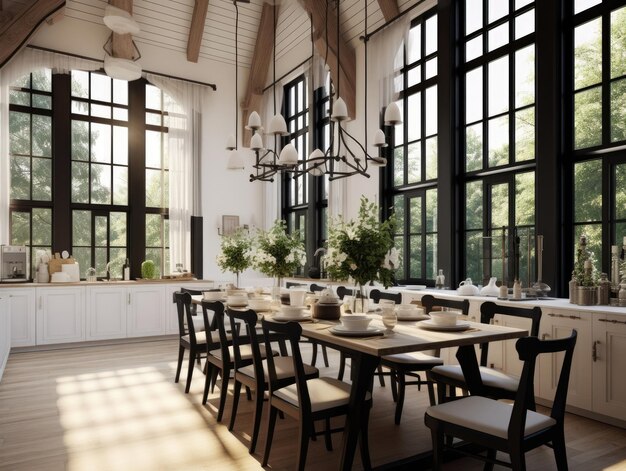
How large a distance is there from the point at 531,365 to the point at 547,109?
326cm

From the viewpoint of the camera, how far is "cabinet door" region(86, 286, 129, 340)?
6.70 metres

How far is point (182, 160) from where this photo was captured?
8414mm

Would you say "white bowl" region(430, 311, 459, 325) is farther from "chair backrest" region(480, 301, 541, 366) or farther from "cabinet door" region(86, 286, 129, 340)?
"cabinet door" region(86, 286, 129, 340)

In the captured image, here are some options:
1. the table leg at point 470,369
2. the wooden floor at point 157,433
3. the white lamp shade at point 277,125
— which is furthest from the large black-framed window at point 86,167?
the table leg at point 470,369

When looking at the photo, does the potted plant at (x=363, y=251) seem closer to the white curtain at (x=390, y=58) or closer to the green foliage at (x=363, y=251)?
the green foliage at (x=363, y=251)

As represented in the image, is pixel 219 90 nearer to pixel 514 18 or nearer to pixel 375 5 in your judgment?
pixel 375 5

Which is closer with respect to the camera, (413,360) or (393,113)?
(413,360)

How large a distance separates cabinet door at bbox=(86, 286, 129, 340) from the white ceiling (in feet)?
13.4

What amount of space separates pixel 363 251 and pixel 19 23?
6138 millimetres

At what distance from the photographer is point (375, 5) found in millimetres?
6727

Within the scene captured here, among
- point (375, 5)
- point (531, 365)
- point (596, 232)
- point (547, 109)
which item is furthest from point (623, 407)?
point (375, 5)

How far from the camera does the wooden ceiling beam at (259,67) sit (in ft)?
28.0

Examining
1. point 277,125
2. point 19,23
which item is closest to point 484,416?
point 277,125

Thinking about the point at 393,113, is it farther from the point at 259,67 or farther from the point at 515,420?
the point at 259,67
